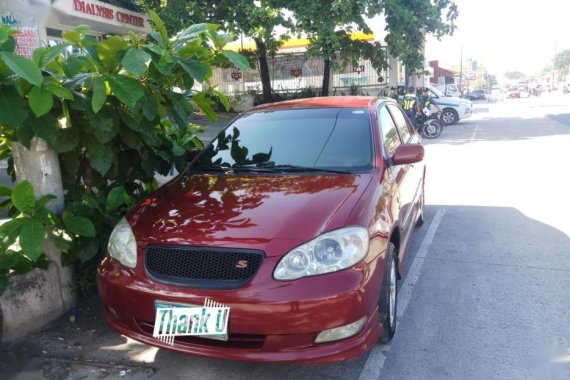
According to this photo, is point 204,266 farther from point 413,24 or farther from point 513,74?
point 513,74

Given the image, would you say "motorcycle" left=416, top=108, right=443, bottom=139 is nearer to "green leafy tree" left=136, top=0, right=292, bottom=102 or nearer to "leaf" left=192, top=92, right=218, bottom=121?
"green leafy tree" left=136, top=0, right=292, bottom=102

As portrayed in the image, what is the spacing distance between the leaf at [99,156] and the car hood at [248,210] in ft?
1.36

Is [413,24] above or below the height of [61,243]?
above

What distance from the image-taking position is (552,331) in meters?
3.39

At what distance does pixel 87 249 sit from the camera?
11.9 feet

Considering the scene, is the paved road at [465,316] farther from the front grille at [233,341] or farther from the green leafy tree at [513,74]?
the green leafy tree at [513,74]

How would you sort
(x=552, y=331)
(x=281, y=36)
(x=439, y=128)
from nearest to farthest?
(x=552, y=331) < (x=439, y=128) < (x=281, y=36)

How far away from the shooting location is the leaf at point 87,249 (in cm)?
360

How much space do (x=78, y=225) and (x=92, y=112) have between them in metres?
0.80

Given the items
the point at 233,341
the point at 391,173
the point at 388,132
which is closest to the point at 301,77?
the point at 388,132

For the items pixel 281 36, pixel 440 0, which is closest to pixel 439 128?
pixel 440 0

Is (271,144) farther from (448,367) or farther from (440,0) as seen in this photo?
(440,0)

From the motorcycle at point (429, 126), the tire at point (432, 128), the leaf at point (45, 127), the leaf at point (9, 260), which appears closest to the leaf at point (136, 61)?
the leaf at point (45, 127)

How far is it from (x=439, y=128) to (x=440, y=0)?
410 cm
